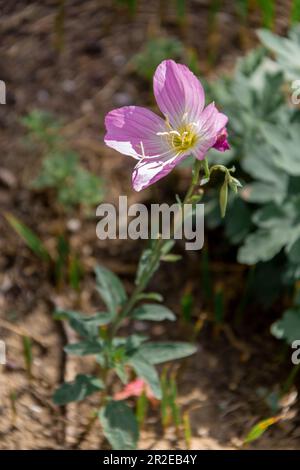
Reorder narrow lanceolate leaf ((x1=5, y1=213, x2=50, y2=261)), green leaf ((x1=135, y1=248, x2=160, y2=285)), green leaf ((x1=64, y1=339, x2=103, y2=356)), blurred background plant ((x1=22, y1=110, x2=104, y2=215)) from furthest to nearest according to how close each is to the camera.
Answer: blurred background plant ((x1=22, y1=110, x2=104, y2=215)) → narrow lanceolate leaf ((x1=5, y1=213, x2=50, y2=261)) → green leaf ((x1=64, y1=339, x2=103, y2=356)) → green leaf ((x1=135, y1=248, x2=160, y2=285))

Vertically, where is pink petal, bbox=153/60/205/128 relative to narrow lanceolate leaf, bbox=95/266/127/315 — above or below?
above

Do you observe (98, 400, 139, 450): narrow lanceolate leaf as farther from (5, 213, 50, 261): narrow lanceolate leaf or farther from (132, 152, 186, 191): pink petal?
(132, 152, 186, 191): pink petal

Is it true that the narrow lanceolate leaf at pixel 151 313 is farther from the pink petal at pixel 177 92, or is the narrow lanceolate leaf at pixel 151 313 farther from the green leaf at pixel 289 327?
the pink petal at pixel 177 92

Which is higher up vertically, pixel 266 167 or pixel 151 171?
pixel 151 171

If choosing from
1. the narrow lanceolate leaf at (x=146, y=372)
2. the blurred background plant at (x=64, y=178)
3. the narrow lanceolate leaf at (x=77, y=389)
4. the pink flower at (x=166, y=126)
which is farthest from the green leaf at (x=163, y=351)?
the blurred background plant at (x=64, y=178)

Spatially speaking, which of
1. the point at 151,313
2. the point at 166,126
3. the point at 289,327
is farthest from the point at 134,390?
the point at 166,126

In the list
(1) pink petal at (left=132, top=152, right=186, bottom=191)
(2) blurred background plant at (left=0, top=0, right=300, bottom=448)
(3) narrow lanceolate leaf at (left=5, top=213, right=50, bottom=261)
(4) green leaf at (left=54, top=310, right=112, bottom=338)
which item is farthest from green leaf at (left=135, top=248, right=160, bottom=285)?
(3) narrow lanceolate leaf at (left=5, top=213, right=50, bottom=261)

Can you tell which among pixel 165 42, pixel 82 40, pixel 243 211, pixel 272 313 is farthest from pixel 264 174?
pixel 82 40

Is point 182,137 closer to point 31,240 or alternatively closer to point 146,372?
point 146,372
